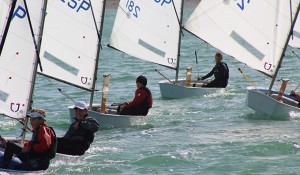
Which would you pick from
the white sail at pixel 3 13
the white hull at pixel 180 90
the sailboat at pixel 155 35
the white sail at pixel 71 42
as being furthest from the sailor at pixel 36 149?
the white hull at pixel 180 90

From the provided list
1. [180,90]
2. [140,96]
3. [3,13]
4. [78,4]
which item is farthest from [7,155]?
[180,90]

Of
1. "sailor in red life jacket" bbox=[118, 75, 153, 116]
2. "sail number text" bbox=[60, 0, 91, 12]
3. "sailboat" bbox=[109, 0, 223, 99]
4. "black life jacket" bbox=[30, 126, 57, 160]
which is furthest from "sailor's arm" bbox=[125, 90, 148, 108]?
"black life jacket" bbox=[30, 126, 57, 160]

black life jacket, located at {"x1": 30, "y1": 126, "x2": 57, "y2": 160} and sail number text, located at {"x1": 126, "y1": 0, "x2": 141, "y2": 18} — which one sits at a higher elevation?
sail number text, located at {"x1": 126, "y1": 0, "x2": 141, "y2": 18}

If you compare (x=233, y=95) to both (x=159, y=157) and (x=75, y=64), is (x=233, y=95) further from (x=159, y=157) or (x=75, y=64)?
(x=159, y=157)

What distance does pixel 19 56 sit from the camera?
1310cm

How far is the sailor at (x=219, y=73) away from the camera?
21.5 metres

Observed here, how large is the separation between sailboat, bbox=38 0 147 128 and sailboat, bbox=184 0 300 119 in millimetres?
2441

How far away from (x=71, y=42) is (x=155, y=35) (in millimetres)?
5171

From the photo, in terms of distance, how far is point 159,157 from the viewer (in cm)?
1445

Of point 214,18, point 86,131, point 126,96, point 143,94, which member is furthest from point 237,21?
point 86,131

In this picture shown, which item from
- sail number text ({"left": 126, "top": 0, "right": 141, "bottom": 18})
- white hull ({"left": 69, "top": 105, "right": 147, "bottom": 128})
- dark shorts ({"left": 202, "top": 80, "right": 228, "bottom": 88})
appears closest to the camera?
white hull ({"left": 69, "top": 105, "right": 147, "bottom": 128})

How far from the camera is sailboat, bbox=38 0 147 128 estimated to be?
16938 mm

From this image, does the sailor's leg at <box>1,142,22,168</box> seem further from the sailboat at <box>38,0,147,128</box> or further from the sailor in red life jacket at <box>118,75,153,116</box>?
the sailor in red life jacket at <box>118,75,153,116</box>

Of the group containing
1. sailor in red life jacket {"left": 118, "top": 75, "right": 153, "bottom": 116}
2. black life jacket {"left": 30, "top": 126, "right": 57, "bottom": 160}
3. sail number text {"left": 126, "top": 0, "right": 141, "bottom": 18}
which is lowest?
black life jacket {"left": 30, "top": 126, "right": 57, "bottom": 160}
